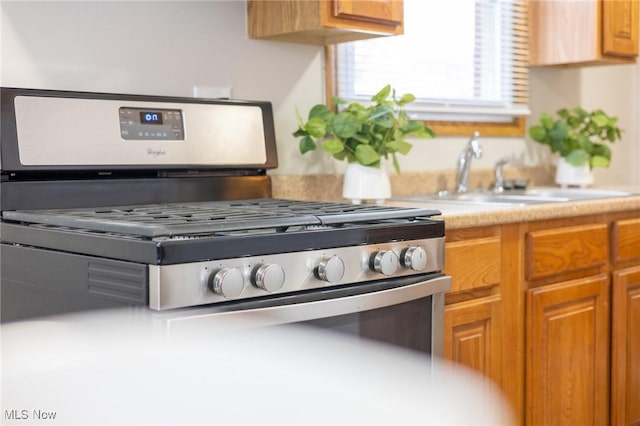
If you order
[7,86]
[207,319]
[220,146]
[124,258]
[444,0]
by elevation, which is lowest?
[207,319]

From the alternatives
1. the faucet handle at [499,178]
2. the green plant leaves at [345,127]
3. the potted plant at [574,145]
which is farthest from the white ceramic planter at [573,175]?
the green plant leaves at [345,127]

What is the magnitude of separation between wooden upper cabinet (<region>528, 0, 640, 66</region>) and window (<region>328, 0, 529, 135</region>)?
0.06 meters

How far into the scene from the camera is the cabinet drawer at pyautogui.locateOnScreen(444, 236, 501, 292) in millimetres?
Result: 2211

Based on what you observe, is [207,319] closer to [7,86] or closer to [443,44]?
[7,86]

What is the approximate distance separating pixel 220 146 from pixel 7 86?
1.85 feet

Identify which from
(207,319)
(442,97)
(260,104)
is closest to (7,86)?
(260,104)

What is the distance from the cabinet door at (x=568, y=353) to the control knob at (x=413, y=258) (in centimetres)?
61

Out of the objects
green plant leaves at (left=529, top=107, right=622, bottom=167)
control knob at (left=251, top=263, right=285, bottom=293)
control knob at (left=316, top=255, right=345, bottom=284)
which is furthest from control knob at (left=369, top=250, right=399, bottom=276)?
green plant leaves at (left=529, top=107, right=622, bottom=167)

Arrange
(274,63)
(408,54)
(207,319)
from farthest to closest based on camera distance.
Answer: (408,54)
(274,63)
(207,319)

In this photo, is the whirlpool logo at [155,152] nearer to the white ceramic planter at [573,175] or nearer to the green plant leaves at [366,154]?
the green plant leaves at [366,154]

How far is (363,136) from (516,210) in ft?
1.54

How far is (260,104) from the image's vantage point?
2.47m

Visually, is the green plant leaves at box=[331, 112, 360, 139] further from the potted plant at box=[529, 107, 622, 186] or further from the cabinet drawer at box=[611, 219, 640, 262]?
the potted plant at box=[529, 107, 622, 186]

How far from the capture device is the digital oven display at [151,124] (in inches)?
85.0
